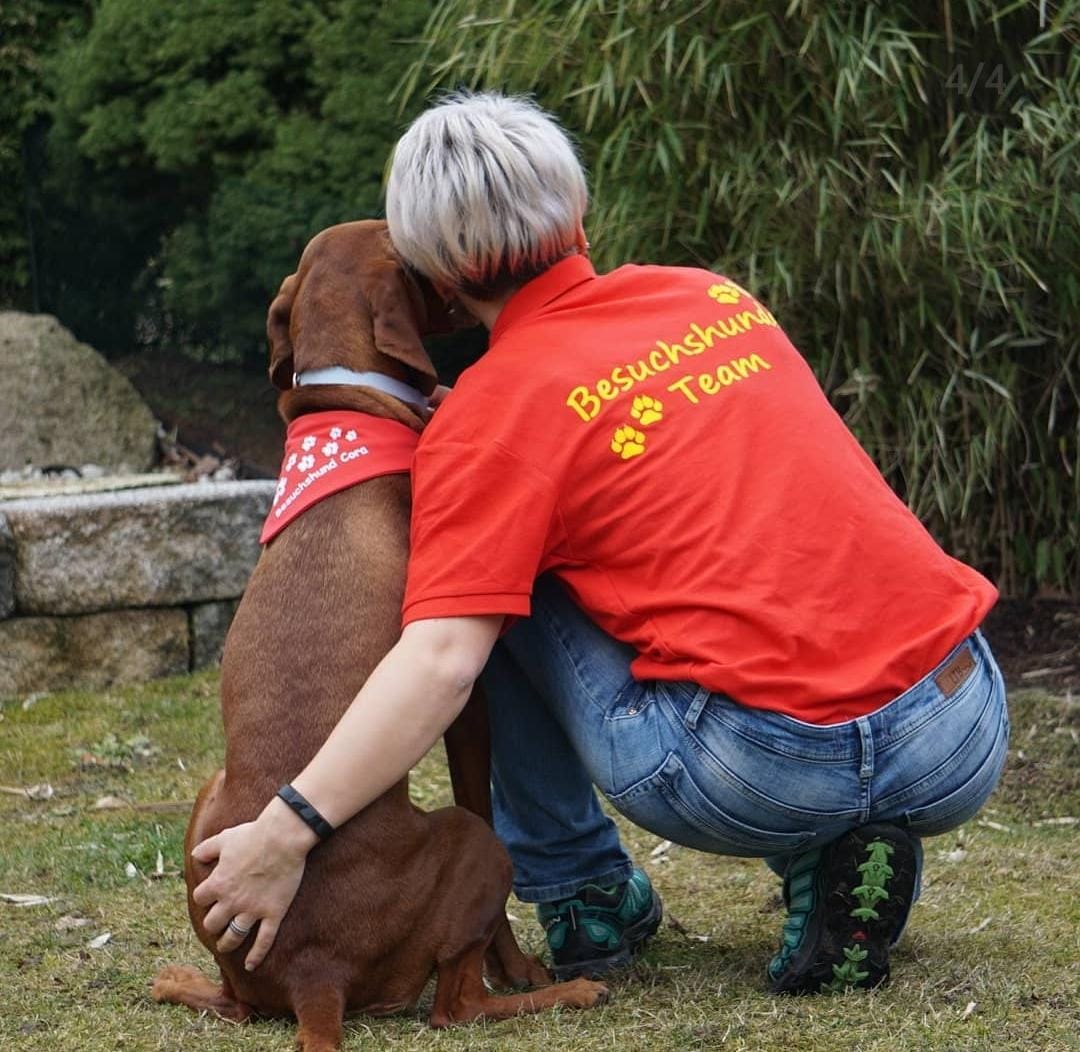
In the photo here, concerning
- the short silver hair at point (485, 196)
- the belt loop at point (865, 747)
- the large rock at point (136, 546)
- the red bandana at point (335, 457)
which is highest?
the short silver hair at point (485, 196)

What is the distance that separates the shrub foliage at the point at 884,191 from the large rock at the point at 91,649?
1832mm

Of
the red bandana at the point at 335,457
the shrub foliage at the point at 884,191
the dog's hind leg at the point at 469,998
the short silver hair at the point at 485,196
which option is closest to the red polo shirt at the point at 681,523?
the short silver hair at the point at 485,196

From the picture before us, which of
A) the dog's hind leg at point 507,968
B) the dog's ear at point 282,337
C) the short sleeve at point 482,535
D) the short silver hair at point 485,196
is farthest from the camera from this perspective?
the dog's ear at point 282,337

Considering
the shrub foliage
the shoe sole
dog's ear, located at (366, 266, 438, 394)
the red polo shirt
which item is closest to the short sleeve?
the red polo shirt

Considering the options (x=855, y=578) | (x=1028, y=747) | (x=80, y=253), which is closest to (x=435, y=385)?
(x=855, y=578)

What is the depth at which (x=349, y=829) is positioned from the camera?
2510mm

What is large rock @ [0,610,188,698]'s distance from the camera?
5160mm

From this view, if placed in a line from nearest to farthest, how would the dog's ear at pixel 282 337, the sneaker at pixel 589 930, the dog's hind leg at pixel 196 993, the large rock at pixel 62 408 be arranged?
the dog's hind leg at pixel 196 993
the sneaker at pixel 589 930
the dog's ear at pixel 282 337
the large rock at pixel 62 408

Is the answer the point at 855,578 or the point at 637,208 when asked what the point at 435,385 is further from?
the point at 637,208

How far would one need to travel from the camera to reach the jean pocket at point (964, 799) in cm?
263

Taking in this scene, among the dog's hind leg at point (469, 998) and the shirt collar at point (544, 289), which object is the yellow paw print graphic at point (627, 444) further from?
the dog's hind leg at point (469, 998)

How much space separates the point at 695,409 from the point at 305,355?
76 centimetres

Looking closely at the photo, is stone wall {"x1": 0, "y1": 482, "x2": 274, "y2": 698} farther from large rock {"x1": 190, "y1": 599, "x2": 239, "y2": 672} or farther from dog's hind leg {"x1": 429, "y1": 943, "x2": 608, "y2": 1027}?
dog's hind leg {"x1": 429, "y1": 943, "x2": 608, "y2": 1027}

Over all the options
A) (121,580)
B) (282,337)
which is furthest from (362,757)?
(121,580)
